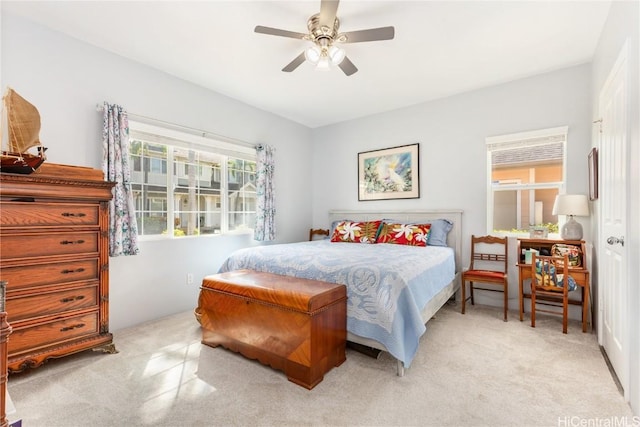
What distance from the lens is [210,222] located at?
12.7ft

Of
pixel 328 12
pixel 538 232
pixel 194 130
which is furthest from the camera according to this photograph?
pixel 194 130

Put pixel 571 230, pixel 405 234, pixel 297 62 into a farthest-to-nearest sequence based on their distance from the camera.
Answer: pixel 405 234, pixel 571 230, pixel 297 62

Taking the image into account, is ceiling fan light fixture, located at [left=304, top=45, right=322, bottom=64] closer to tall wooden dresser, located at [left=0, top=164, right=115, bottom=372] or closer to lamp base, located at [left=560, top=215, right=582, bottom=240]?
tall wooden dresser, located at [left=0, top=164, right=115, bottom=372]

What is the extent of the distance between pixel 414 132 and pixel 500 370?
317 centimetres

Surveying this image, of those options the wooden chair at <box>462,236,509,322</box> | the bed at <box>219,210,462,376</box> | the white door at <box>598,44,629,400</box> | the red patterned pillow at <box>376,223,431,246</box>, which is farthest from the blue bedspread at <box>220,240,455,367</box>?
the white door at <box>598,44,629,400</box>

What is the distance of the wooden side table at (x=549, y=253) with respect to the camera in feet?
9.29

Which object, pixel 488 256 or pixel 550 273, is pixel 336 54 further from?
pixel 488 256

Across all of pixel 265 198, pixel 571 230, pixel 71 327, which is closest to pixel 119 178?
pixel 71 327

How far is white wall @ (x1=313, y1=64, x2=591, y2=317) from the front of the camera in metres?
3.29

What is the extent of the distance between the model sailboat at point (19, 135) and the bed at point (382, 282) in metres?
1.73

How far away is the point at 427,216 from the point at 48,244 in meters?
3.98

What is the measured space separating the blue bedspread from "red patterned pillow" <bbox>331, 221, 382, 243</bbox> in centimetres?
117

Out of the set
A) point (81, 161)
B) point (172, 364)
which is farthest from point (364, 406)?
point (81, 161)

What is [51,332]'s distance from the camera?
216 centimetres
